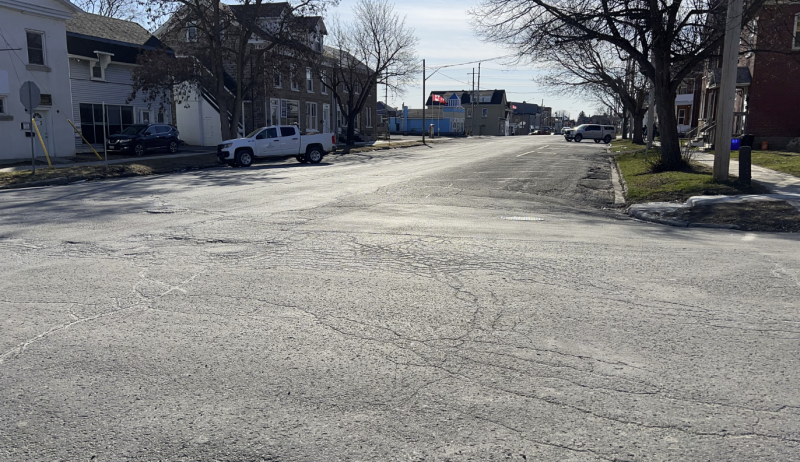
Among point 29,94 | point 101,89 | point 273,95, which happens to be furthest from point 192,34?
point 29,94

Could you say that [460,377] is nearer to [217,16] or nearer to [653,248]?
[653,248]

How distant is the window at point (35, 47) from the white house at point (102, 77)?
3.85m

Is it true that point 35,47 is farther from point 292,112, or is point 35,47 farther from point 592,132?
point 592,132

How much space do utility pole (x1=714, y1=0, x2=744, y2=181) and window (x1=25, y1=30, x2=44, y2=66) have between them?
2661 cm

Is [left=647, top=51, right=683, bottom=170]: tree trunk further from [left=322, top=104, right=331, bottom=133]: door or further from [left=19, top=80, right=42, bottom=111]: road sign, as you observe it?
[left=322, top=104, right=331, bottom=133]: door

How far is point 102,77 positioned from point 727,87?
30682 mm

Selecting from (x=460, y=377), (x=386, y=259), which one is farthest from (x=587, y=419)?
(x=386, y=259)

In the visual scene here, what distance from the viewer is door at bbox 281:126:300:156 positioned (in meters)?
28.2

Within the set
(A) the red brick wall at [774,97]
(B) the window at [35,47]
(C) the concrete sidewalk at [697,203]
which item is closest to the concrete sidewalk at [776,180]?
(C) the concrete sidewalk at [697,203]

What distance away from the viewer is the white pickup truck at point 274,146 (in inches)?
1052

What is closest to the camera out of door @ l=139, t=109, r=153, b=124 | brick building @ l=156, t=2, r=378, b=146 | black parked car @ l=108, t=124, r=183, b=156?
black parked car @ l=108, t=124, r=183, b=156

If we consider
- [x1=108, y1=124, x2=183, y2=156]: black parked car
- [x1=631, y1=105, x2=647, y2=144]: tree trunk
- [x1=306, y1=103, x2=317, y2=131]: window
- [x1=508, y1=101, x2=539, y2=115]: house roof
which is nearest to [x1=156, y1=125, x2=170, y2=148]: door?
[x1=108, y1=124, x2=183, y2=156]: black parked car

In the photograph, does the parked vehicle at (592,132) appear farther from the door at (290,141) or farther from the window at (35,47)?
the window at (35,47)

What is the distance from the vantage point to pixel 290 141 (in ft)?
92.9
